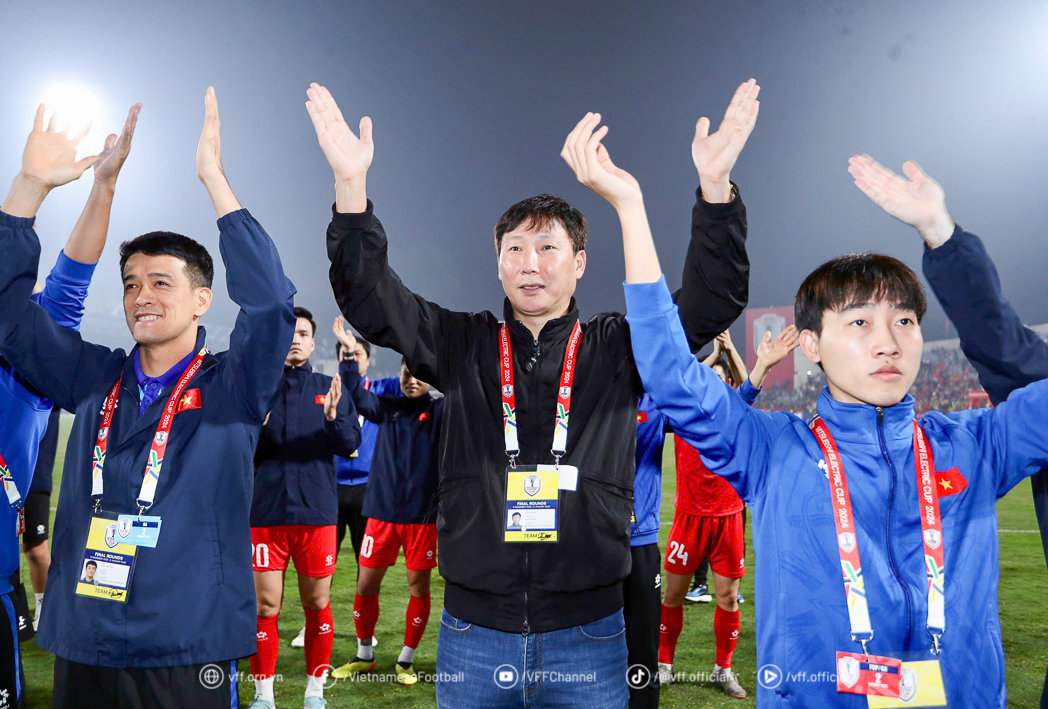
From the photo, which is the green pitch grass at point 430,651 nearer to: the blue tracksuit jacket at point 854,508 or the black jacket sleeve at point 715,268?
the blue tracksuit jacket at point 854,508

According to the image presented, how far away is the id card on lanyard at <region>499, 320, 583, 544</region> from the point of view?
5.23 feet

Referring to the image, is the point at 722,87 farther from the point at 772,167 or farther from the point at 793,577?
the point at 793,577

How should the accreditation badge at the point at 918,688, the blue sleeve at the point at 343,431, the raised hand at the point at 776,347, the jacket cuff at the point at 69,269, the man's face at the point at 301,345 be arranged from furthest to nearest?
1. the man's face at the point at 301,345
2. the blue sleeve at the point at 343,431
3. the raised hand at the point at 776,347
4. the jacket cuff at the point at 69,269
5. the accreditation badge at the point at 918,688

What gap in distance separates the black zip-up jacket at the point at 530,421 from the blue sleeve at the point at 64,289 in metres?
1.01

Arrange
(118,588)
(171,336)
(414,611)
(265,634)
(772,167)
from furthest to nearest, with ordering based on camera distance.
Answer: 1. (772,167)
2. (414,611)
3. (265,634)
4. (171,336)
5. (118,588)

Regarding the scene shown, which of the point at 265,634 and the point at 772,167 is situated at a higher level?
the point at 772,167

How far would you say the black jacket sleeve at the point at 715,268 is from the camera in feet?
5.24

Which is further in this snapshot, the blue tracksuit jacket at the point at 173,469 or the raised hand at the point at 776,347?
the raised hand at the point at 776,347

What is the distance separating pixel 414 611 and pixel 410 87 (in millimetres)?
18095

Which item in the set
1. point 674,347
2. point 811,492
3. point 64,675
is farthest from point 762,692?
point 64,675

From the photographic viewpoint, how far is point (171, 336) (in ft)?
6.25

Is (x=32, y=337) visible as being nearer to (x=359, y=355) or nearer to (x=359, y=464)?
(x=359, y=355)

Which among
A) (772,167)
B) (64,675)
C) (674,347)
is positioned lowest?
(64,675)

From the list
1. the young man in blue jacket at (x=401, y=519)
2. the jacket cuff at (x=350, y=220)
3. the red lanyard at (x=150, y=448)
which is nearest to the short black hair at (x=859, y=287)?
the jacket cuff at (x=350, y=220)
